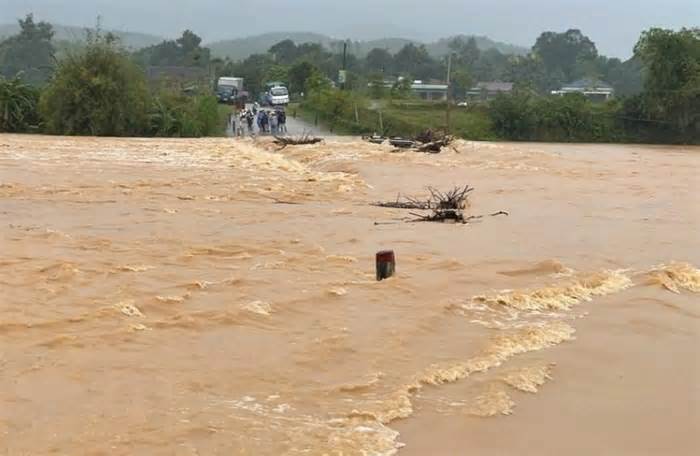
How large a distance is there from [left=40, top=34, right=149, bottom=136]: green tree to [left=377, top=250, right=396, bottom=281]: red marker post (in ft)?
91.3

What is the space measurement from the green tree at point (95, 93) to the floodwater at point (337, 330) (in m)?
20.9

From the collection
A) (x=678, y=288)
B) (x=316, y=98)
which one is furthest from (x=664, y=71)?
(x=678, y=288)

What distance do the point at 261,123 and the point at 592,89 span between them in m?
38.8

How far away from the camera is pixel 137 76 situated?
3475 cm

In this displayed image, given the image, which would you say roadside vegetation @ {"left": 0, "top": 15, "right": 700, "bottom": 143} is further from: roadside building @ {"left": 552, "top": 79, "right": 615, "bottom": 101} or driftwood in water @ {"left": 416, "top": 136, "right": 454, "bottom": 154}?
driftwood in water @ {"left": 416, "top": 136, "right": 454, "bottom": 154}

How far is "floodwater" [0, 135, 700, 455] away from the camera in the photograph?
4496mm

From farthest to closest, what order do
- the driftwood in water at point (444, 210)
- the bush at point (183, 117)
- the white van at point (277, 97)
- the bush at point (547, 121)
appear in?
the white van at point (277, 97)
the bush at point (547, 121)
the bush at point (183, 117)
the driftwood in water at point (444, 210)

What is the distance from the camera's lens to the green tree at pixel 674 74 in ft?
138

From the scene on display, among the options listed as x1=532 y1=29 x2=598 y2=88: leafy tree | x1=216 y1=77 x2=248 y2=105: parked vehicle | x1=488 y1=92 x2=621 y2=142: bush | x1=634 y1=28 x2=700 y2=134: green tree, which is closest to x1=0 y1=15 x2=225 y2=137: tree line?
x1=216 y1=77 x2=248 y2=105: parked vehicle

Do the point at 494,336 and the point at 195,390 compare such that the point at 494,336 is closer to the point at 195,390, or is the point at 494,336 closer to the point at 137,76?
the point at 195,390

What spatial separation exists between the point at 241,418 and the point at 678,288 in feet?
17.1

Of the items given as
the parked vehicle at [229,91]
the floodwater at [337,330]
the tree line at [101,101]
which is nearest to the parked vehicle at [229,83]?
the parked vehicle at [229,91]

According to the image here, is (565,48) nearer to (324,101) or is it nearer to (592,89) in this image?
(592,89)

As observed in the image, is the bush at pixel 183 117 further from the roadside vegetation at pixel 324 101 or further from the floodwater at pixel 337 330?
the floodwater at pixel 337 330
